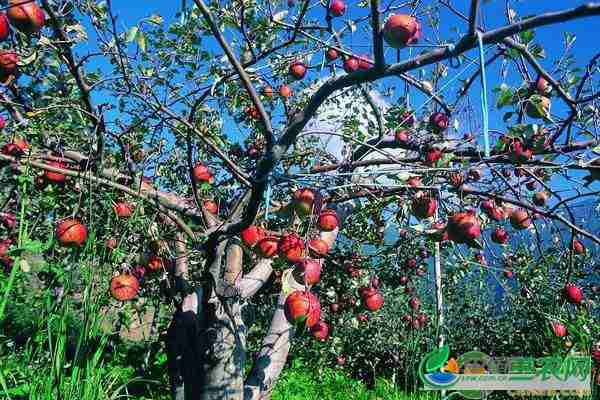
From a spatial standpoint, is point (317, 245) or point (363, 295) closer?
point (317, 245)

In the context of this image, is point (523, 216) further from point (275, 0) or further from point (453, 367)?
point (453, 367)

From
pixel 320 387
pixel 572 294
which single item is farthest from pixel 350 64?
pixel 320 387

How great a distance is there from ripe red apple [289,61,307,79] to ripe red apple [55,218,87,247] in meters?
1.64

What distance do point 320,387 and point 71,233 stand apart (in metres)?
4.28

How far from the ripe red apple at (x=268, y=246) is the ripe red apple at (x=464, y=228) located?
2.07ft

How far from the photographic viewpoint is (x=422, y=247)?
15.0 feet

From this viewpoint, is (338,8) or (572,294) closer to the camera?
(572,294)

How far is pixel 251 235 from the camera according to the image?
79.5 inches

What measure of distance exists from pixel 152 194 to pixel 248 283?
2.27 ft

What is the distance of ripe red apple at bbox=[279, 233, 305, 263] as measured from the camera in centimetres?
168

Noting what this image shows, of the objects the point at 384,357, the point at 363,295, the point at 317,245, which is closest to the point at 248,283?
the point at 363,295

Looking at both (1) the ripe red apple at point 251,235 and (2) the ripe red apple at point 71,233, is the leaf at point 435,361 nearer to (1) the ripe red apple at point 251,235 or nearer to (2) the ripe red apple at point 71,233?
(1) the ripe red apple at point 251,235

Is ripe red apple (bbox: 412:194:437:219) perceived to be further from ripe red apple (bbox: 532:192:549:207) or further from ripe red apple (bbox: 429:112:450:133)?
ripe red apple (bbox: 532:192:549:207)

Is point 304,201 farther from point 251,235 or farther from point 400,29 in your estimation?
point 400,29
